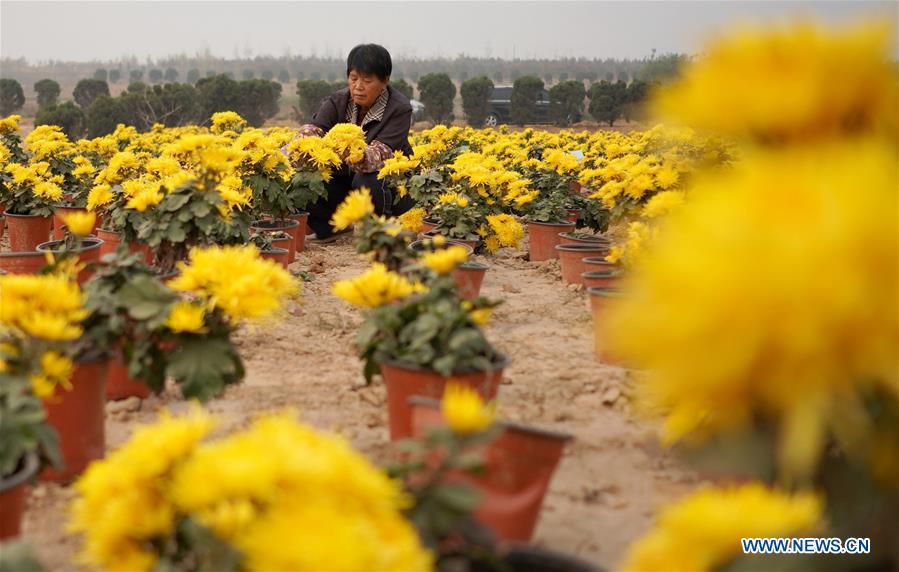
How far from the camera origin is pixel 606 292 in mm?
4520

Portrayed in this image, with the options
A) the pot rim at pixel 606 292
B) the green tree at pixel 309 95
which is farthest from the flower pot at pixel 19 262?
the green tree at pixel 309 95

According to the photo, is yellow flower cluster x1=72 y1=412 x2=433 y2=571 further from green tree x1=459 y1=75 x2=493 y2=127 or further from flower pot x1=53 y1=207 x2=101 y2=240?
green tree x1=459 y1=75 x2=493 y2=127

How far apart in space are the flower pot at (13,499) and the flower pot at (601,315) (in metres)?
2.87

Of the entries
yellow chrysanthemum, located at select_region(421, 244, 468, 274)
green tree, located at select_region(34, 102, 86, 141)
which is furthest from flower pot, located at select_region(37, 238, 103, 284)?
green tree, located at select_region(34, 102, 86, 141)

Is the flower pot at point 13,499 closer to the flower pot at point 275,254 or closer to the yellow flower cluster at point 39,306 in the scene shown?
the yellow flower cluster at point 39,306

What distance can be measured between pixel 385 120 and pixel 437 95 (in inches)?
1000

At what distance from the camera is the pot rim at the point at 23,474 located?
2.03 m

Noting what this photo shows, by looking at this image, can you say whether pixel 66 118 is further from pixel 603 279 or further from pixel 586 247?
pixel 603 279

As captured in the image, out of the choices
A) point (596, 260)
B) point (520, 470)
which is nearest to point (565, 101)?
point (596, 260)

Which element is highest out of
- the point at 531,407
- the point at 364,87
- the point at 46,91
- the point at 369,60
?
the point at 369,60

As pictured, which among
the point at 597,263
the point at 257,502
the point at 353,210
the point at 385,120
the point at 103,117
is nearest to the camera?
the point at 257,502

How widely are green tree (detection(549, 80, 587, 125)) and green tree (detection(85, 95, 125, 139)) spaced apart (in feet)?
55.6

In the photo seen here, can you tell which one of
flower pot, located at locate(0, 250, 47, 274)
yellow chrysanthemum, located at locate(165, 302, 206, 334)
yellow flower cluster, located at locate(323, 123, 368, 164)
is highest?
yellow flower cluster, located at locate(323, 123, 368, 164)

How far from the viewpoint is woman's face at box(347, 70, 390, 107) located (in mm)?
7770
